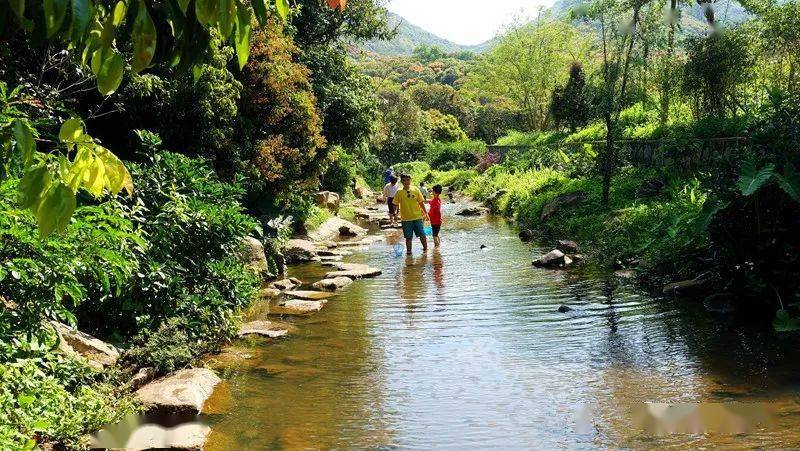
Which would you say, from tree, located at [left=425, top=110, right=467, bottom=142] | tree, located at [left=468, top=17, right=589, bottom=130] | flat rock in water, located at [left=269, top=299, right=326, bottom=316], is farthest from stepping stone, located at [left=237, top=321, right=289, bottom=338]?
tree, located at [left=425, top=110, right=467, bottom=142]

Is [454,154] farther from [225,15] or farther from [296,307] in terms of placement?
[225,15]

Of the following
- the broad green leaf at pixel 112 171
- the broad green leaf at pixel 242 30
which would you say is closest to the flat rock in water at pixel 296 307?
the broad green leaf at pixel 112 171

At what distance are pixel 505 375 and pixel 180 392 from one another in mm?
3259

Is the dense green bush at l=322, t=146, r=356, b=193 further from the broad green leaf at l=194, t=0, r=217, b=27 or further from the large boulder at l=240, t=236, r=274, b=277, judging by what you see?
the broad green leaf at l=194, t=0, r=217, b=27

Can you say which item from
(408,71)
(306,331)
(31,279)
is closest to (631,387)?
(306,331)

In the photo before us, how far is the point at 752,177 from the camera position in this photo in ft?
28.5

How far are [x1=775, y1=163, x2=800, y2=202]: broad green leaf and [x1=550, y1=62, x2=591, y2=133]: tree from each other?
26538 mm

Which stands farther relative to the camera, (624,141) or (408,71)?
(408,71)

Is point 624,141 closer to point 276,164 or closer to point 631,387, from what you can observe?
point 276,164

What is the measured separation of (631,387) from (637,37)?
1285 cm

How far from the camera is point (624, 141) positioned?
22.0 metres

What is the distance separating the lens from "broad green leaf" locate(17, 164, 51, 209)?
1693 millimetres

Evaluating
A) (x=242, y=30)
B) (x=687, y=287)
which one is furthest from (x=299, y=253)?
(x=242, y=30)

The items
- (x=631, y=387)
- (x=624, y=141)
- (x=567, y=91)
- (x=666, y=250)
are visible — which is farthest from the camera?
(x=567, y=91)
